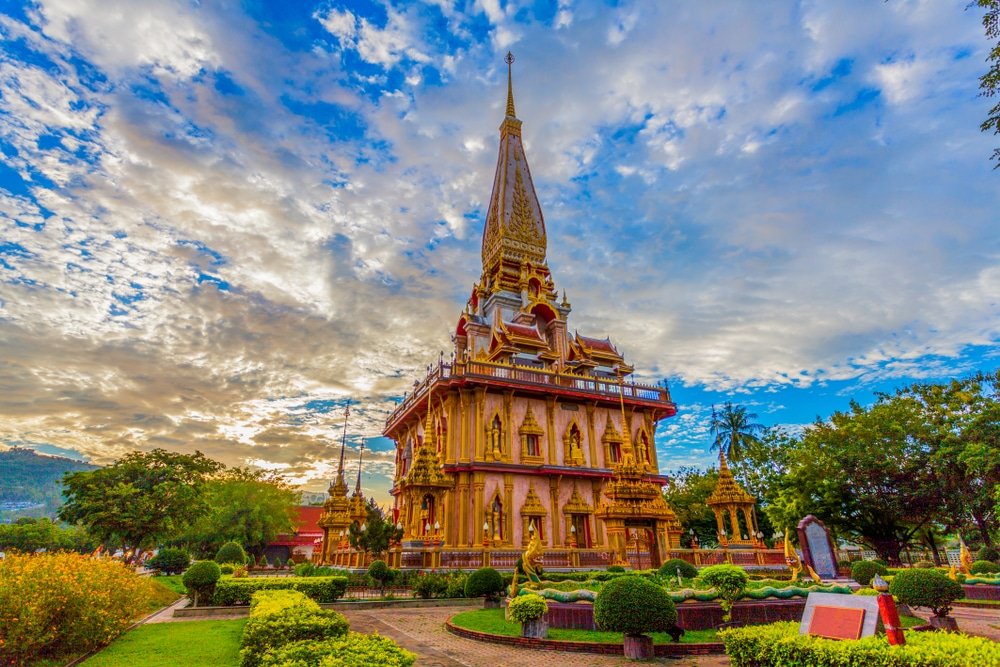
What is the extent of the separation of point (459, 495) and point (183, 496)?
14.5 m

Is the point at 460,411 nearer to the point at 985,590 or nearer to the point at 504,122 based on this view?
the point at 985,590

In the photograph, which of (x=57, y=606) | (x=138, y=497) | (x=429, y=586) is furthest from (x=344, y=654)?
(x=138, y=497)

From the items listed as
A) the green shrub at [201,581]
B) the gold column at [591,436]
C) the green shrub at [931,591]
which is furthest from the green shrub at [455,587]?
the gold column at [591,436]

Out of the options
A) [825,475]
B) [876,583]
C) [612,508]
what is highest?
[825,475]

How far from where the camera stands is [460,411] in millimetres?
27500

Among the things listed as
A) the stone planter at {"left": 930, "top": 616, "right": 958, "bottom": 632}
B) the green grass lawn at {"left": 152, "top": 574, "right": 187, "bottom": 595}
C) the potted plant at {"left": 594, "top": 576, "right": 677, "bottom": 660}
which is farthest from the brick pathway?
the green grass lawn at {"left": 152, "top": 574, "right": 187, "bottom": 595}

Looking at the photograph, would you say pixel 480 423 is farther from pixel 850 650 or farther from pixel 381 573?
pixel 850 650

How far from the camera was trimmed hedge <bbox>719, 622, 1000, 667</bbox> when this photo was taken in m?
4.68

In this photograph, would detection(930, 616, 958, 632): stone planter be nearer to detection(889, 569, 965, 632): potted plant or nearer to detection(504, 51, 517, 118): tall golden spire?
detection(889, 569, 965, 632): potted plant

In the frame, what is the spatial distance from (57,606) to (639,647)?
9438mm

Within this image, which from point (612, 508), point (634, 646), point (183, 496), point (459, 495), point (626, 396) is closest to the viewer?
point (634, 646)

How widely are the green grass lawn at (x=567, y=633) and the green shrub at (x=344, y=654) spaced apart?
17.7ft

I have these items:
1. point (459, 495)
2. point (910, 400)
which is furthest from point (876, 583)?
point (910, 400)

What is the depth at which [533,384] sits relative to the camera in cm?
2828
